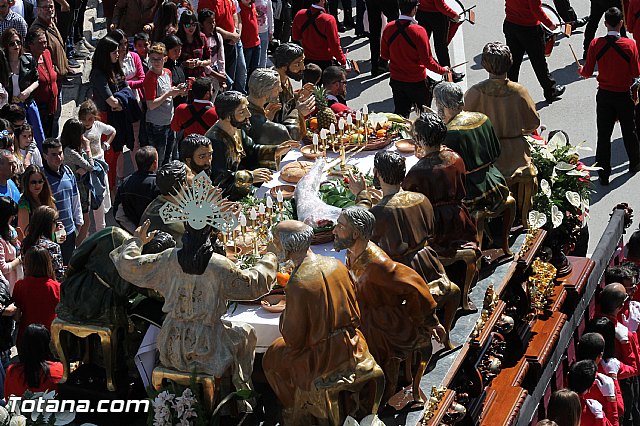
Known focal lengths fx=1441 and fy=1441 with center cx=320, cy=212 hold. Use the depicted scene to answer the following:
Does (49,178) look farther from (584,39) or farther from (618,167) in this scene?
(584,39)

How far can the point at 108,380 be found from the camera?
11102 millimetres

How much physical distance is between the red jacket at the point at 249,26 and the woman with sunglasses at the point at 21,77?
3.85m

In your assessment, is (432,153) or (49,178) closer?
(432,153)

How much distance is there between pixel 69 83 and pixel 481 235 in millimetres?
7760

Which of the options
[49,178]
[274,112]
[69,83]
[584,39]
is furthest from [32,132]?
[584,39]

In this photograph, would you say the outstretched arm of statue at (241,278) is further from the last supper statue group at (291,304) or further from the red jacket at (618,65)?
the red jacket at (618,65)

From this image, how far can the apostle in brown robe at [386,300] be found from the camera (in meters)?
10.3

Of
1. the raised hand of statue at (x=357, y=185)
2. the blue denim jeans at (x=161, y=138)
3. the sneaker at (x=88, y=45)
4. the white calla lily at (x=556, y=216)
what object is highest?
the raised hand of statue at (x=357, y=185)

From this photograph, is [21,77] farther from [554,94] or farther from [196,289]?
[554,94]

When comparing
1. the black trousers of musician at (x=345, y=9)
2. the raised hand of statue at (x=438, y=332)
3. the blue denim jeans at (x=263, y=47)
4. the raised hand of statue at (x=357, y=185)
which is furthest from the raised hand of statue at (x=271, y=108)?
the black trousers of musician at (x=345, y=9)

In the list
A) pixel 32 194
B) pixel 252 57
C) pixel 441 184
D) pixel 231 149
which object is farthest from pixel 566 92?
pixel 32 194

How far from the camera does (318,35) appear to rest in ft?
58.8

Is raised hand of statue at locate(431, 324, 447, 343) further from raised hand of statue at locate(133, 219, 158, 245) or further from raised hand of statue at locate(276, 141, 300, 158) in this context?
raised hand of statue at locate(276, 141, 300, 158)

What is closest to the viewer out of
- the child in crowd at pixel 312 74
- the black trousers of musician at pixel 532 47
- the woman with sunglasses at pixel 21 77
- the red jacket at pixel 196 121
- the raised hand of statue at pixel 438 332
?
the raised hand of statue at pixel 438 332
